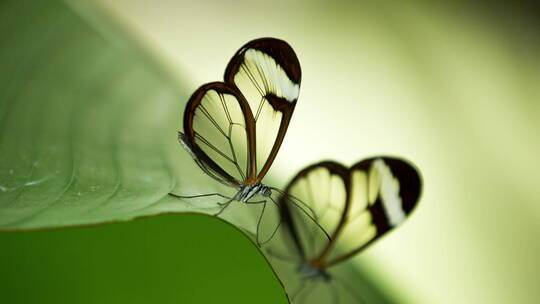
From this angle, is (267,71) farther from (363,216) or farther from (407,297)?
(407,297)

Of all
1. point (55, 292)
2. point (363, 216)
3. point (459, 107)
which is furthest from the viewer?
point (459, 107)

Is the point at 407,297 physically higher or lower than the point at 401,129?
lower

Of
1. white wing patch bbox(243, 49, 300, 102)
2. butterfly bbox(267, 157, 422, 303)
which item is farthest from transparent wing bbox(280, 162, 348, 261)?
white wing patch bbox(243, 49, 300, 102)

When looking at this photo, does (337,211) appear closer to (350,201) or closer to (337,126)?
(350,201)

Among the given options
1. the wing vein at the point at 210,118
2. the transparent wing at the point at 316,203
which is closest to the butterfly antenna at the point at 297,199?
the transparent wing at the point at 316,203

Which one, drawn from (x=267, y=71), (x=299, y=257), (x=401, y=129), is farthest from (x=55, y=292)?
(x=401, y=129)

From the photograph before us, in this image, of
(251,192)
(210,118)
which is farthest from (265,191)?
(210,118)
